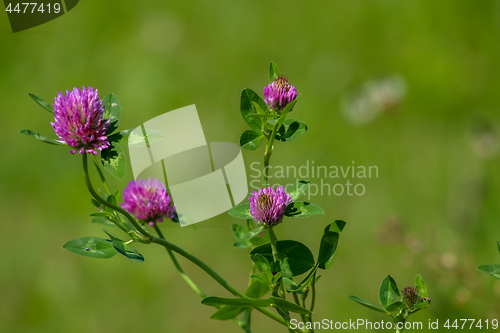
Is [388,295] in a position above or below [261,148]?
below

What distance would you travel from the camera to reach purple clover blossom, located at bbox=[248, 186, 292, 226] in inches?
19.5

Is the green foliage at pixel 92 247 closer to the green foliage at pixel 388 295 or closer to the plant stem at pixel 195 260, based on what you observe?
the plant stem at pixel 195 260

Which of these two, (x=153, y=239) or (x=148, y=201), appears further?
(x=148, y=201)

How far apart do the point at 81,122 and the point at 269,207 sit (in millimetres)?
215

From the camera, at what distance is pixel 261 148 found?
5.65 ft

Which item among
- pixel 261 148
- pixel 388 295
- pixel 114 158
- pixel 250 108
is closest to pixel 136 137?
pixel 114 158

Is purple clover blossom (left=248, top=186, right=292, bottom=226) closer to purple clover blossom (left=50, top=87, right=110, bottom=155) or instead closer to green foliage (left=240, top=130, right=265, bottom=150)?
green foliage (left=240, top=130, right=265, bottom=150)

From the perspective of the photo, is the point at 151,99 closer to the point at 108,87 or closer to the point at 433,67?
the point at 108,87

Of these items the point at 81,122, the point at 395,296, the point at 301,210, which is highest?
the point at 81,122

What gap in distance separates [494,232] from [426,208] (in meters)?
0.23

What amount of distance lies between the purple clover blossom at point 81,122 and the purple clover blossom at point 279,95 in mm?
186

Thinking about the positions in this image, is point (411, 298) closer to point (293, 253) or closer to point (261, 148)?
point (293, 253)

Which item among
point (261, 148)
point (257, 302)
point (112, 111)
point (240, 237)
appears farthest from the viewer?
point (261, 148)

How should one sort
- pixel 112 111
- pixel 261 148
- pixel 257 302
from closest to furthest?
1. pixel 257 302
2. pixel 112 111
3. pixel 261 148
